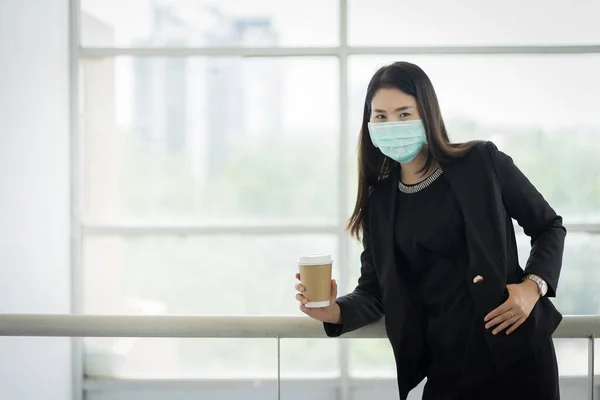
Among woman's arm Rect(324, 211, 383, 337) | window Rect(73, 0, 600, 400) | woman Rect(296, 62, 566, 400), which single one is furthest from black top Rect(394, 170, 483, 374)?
window Rect(73, 0, 600, 400)

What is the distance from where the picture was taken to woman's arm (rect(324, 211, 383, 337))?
142 cm

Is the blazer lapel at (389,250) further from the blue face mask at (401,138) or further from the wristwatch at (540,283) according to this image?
the wristwatch at (540,283)

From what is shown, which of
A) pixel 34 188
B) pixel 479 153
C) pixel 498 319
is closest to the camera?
pixel 498 319

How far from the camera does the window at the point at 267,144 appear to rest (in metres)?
4.17

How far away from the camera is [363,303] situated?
1479mm

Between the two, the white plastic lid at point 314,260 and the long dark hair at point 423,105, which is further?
the long dark hair at point 423,105

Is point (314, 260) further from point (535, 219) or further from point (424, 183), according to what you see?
point (535, 219)

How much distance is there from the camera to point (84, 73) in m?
4.25

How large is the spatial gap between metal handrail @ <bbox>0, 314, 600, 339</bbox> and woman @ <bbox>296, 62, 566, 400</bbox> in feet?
0.14

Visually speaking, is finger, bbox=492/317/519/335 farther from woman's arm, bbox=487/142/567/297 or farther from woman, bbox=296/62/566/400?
woman's arm, bbox=487/142/567/297

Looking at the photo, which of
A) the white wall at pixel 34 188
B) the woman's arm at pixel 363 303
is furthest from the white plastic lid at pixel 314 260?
the white wall at pixel 34 188

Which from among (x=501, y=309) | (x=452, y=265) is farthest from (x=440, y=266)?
(x=501, y=309)

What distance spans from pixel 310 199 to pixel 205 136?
78 cm

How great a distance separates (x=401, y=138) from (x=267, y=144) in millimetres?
2865
